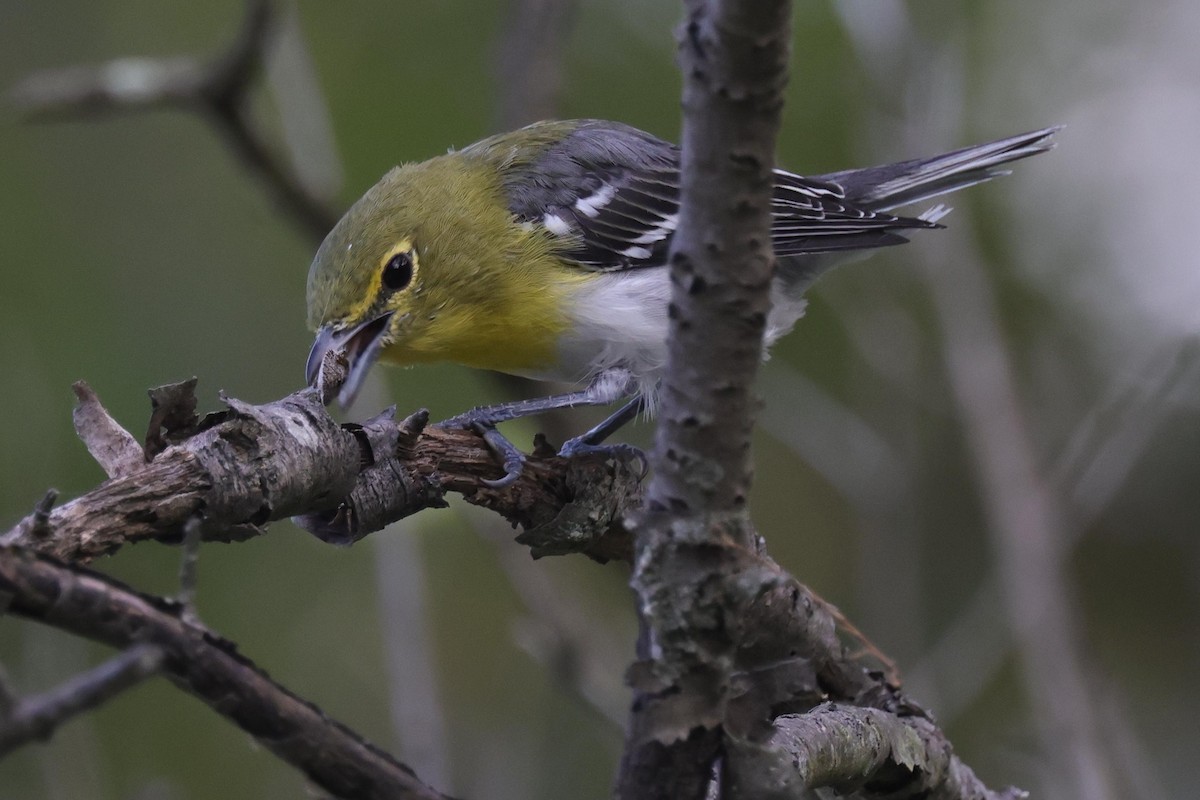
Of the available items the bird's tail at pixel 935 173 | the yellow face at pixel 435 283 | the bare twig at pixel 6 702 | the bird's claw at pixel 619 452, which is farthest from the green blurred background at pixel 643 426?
the bare twig at pixel 6 702

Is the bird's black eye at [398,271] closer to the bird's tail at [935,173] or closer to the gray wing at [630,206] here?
the gray wing at [630,206]

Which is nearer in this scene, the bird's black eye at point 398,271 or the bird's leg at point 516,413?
the bird's leg at point 516,413

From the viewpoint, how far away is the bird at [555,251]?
3.58m

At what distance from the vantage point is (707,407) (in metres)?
1.55

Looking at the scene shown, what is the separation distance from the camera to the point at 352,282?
3.50 meters

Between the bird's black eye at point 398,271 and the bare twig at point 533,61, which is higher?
the bare twig at point 533,61

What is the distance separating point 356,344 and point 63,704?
2565 mm

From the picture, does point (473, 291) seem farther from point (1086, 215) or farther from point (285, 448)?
point (1086, 215)

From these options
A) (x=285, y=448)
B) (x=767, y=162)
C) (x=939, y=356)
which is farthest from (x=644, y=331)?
(x=939, y=356)

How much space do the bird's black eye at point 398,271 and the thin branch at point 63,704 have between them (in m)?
2.60

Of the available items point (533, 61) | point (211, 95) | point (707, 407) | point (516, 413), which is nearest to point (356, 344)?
point (516, 413)

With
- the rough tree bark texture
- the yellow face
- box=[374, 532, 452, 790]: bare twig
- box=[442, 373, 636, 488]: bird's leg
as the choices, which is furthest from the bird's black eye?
the rough tree bark texture

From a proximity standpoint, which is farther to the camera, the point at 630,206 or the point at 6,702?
the point at 630,206

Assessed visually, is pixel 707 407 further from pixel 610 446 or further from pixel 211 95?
pixel 211 95
